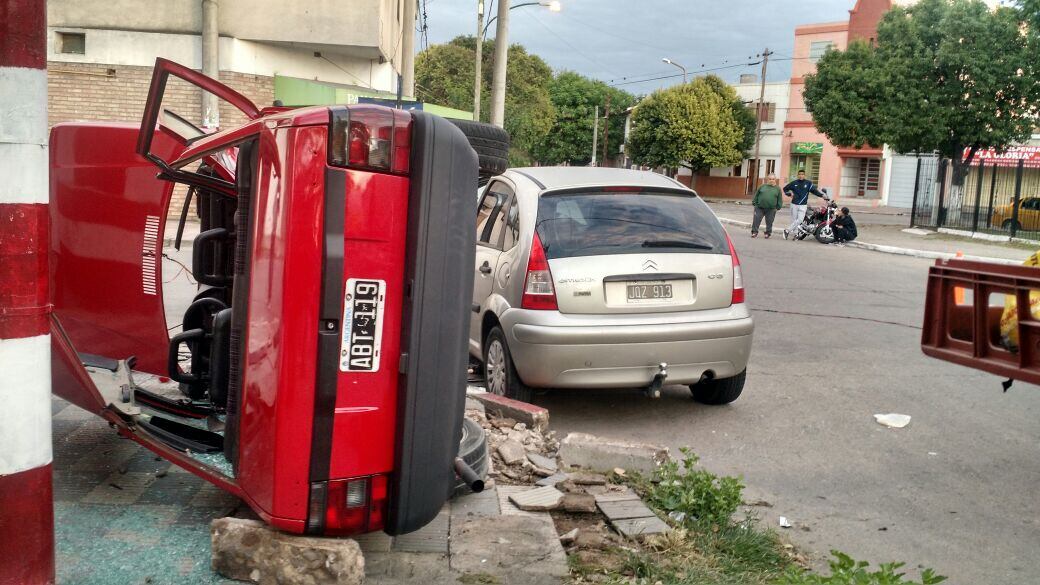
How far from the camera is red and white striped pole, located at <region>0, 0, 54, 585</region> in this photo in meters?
2.84

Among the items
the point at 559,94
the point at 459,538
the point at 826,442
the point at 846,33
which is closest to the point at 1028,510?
the point at 826,442

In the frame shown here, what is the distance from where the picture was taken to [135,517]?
13.1ft

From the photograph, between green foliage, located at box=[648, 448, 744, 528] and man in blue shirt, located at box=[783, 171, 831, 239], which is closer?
green foliage, located at box=[648, 448, 744, 528]

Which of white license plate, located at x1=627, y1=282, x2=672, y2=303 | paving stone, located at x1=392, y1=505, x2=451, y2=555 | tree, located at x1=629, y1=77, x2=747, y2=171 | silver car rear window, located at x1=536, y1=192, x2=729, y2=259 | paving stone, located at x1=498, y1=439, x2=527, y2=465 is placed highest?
tree, located at x1=629, y1=77, x2=747, y2=171

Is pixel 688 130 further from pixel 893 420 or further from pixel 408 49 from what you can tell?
pixel 893 420

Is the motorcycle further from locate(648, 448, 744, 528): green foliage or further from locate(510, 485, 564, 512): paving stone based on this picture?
locate(510, 485, 564, 512): paving stone

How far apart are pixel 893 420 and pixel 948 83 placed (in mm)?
28589

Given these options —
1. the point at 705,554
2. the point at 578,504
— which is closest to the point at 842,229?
the point at 578,504

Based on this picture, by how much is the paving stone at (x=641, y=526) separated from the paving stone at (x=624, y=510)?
43 millimetres

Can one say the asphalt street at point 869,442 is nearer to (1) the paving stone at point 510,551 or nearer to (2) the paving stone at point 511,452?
(2) the paving stone at point 511,452

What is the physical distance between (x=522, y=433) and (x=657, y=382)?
1.28 m

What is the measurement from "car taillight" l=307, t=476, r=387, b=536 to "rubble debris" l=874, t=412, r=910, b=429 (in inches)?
184

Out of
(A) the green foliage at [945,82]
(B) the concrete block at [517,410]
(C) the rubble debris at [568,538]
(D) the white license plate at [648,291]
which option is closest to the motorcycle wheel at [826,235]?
(A) the green foliage at [945,82]

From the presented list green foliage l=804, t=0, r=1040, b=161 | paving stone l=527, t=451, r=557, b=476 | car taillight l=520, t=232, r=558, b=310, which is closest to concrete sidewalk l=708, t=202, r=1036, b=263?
green foliage l=804, t=0, r=1040, b=161
